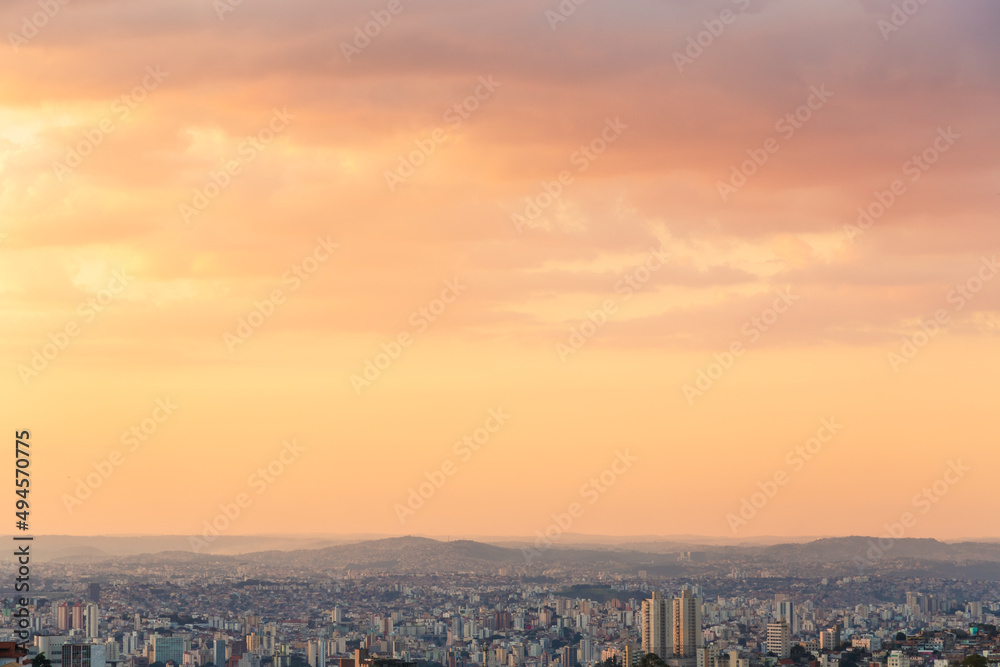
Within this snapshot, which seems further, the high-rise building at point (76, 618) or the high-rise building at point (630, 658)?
the high-rise building at point (76, 618)

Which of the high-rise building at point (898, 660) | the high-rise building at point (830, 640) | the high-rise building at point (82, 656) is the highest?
the high-rise building at point (82, 656)

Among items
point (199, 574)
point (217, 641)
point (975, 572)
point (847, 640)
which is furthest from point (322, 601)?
point (975, 572)

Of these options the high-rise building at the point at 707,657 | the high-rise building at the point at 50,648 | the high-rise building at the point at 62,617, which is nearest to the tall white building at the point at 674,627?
the high-rise building at the point at 707,657

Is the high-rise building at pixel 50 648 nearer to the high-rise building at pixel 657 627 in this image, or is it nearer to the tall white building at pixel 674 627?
the tall white building at pixel 674 627

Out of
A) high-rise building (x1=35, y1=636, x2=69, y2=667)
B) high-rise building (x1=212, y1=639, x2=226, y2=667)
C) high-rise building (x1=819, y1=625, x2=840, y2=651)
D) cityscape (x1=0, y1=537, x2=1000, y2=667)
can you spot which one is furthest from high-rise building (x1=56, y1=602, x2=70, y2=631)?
high-rise building (x1=819, y1=625, x2=840, y2=651)

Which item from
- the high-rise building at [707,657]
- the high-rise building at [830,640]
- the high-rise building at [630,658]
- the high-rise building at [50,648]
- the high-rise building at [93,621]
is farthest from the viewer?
the high-rise building at [93,621]

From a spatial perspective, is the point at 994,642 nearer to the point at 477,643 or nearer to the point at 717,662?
the point at 717,662
